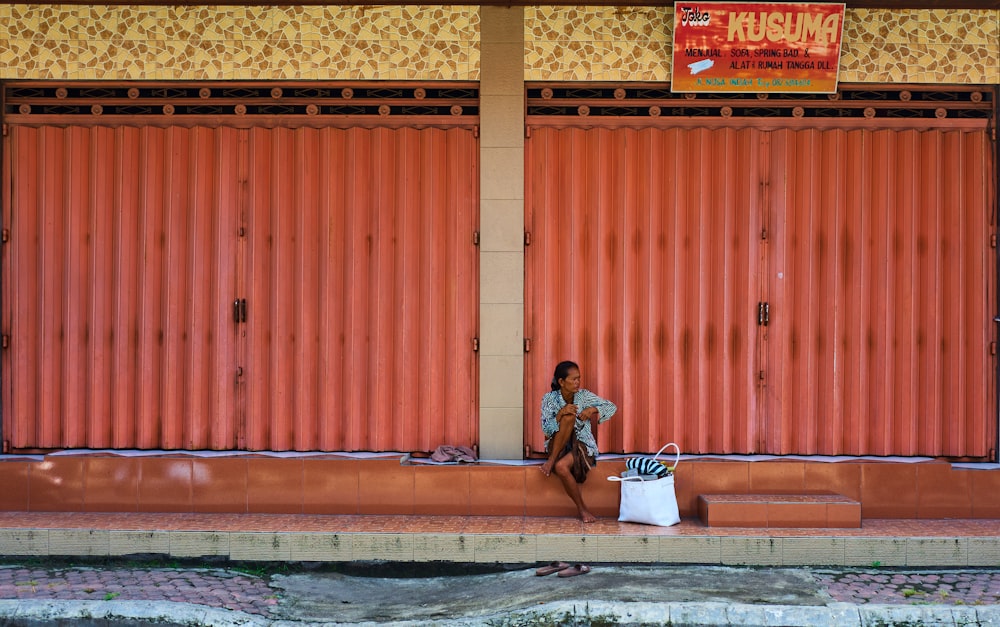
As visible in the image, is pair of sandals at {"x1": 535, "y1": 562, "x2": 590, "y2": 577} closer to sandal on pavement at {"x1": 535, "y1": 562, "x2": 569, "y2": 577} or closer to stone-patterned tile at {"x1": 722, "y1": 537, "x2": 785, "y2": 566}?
sandal on pavement at {"x1": 535, "y1": 562, "x2": 569, "y2": 577}

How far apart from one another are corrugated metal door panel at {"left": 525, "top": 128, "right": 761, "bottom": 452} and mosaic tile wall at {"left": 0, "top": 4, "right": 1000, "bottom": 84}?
661 millimetres

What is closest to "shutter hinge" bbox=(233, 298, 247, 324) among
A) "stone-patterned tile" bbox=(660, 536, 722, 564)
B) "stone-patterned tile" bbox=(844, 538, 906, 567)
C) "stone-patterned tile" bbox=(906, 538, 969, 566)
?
"stone-patterned tile" bbox=(660, 536, 722, 564)

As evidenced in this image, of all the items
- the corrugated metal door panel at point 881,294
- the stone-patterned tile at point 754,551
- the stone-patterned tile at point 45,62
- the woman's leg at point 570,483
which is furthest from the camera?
the stone-patterned tile at point 45,62

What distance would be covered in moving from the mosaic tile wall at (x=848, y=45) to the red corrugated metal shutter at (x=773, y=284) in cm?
43

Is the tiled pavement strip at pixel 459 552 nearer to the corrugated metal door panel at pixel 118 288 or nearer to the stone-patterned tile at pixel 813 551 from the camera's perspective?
the stone-patterned tile at pixel 813 551

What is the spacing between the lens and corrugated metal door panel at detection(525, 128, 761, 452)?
269 inches

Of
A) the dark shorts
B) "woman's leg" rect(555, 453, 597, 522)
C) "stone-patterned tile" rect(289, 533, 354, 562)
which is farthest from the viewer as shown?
the dark shorts

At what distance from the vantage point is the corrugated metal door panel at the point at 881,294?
22.3 feet

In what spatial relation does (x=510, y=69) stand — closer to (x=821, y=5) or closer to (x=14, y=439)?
(x=821, y=5)

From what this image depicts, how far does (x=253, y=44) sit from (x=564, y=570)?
447cm

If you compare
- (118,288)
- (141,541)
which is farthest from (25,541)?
(118,288)

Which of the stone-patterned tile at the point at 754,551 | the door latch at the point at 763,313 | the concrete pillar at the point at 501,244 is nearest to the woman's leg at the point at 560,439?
the concrete pillar at the point at 501,244

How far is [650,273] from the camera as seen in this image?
684 cm

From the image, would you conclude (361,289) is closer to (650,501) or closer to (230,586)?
(230,586)
